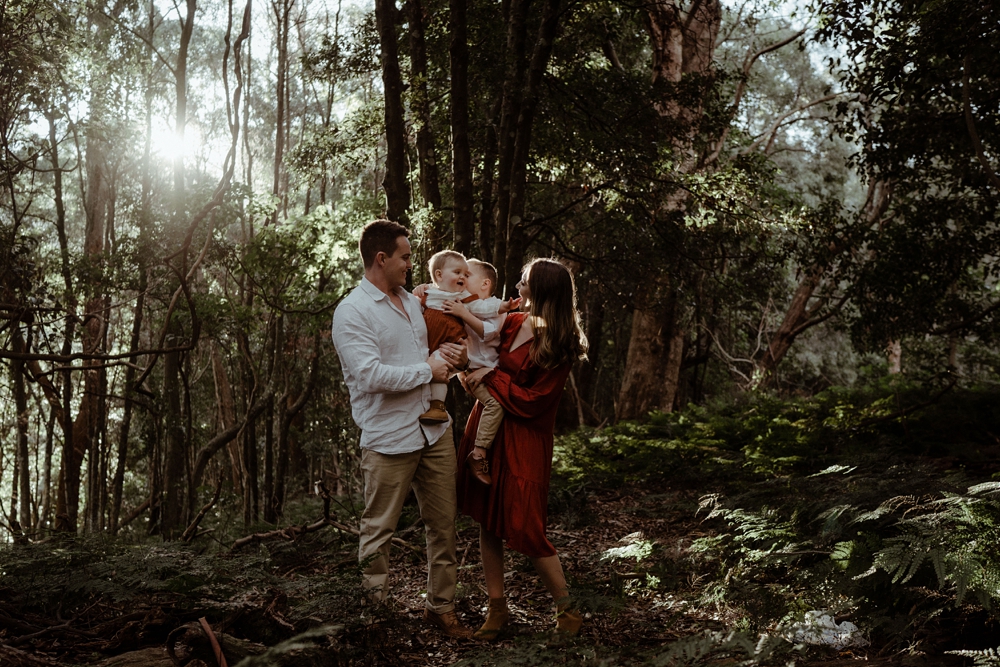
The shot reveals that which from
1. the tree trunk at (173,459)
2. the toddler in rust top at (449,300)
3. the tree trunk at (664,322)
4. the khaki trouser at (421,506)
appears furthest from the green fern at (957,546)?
the tree trunk at (173,459)

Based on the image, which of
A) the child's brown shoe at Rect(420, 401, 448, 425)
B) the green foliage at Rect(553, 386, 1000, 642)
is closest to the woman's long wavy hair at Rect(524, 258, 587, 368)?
the child's brown shoe at Rect(420, 401, 448, 425)

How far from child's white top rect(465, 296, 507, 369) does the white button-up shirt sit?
0.34 metres

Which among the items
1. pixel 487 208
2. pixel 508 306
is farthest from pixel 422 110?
pixel 508 306

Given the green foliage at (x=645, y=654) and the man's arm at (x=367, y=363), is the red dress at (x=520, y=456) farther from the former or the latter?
the green foliage at (x=645, y=654)

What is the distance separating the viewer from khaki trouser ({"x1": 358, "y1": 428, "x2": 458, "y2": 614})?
4.34 meters

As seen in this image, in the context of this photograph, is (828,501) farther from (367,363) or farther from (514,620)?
(367,363)

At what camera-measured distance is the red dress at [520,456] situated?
4.47 m

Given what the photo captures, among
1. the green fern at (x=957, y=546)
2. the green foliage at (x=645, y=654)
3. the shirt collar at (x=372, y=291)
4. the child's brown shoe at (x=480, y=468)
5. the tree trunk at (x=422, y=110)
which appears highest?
the tree trunk at (x=422, y=110)

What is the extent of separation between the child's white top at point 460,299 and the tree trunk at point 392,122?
297 cm

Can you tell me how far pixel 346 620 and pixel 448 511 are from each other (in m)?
1.16

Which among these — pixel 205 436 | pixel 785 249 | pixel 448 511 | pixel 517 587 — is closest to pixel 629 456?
pixel 785 249

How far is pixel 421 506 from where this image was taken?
4617 mm

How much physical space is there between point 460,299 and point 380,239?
0.60 metres

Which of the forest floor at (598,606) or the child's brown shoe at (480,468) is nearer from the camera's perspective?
the forest floor at (598,606)
